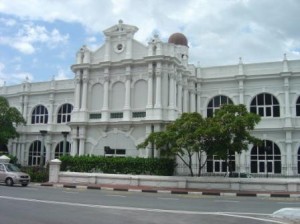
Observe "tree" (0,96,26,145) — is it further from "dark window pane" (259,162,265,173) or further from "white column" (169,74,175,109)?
"dark window pane" (259,162,265,173)

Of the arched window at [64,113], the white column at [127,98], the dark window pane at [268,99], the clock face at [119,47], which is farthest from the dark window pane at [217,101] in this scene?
the arched window at [64,113]

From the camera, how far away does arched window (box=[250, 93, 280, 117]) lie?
3516cm

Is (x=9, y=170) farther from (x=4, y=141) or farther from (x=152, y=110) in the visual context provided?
(x=4, y=141)

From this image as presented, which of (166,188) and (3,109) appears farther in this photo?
(3,109)

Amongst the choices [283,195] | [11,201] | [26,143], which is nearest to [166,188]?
[283,195]

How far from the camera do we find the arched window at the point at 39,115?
4503cm

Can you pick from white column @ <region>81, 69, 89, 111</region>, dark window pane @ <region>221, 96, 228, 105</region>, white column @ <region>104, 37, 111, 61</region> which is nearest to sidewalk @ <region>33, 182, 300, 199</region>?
white column @ <region>81, 69, 89, 111</region>

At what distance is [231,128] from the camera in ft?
74.3

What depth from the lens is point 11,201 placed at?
1409cm

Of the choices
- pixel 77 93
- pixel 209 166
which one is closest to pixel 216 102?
pixel 209 166

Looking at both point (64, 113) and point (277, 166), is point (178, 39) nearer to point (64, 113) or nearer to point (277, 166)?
point (64, 113)

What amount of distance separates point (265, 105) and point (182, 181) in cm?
1546

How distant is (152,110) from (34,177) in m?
10.4

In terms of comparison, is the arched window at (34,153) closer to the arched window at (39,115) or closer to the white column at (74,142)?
the arched window at (39,115)
